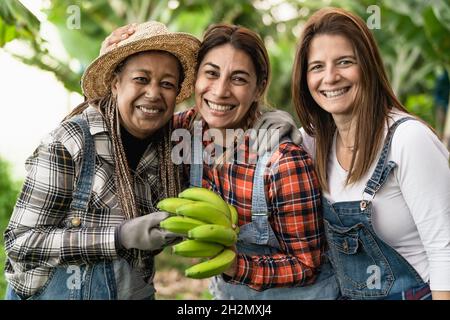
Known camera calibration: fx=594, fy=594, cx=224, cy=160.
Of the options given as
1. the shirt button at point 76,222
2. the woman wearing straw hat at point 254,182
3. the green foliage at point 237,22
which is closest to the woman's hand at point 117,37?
the woman wearing straw hat at point 254,182

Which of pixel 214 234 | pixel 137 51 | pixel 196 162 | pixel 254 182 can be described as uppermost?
pixel 137 51

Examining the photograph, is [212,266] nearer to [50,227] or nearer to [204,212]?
[204,212]

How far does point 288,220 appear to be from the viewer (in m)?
2.16

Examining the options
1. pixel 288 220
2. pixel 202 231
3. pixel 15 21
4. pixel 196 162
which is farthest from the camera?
pixel 15 21

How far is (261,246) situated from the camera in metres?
2.27

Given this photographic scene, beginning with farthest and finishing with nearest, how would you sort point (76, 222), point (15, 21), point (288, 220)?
point (15, 21) → point (288, 220) → point (76, 222)

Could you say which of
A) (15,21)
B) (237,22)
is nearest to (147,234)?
(15,21)

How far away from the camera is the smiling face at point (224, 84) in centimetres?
230

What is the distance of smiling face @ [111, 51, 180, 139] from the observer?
2.19 meters

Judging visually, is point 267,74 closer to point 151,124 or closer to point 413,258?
point 151,124

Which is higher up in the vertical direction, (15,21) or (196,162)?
(15,21)

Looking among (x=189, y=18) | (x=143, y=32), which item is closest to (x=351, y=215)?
(x=143, y=32)

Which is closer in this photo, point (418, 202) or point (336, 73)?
point (418, 202)

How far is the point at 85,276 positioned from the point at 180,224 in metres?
0.49
